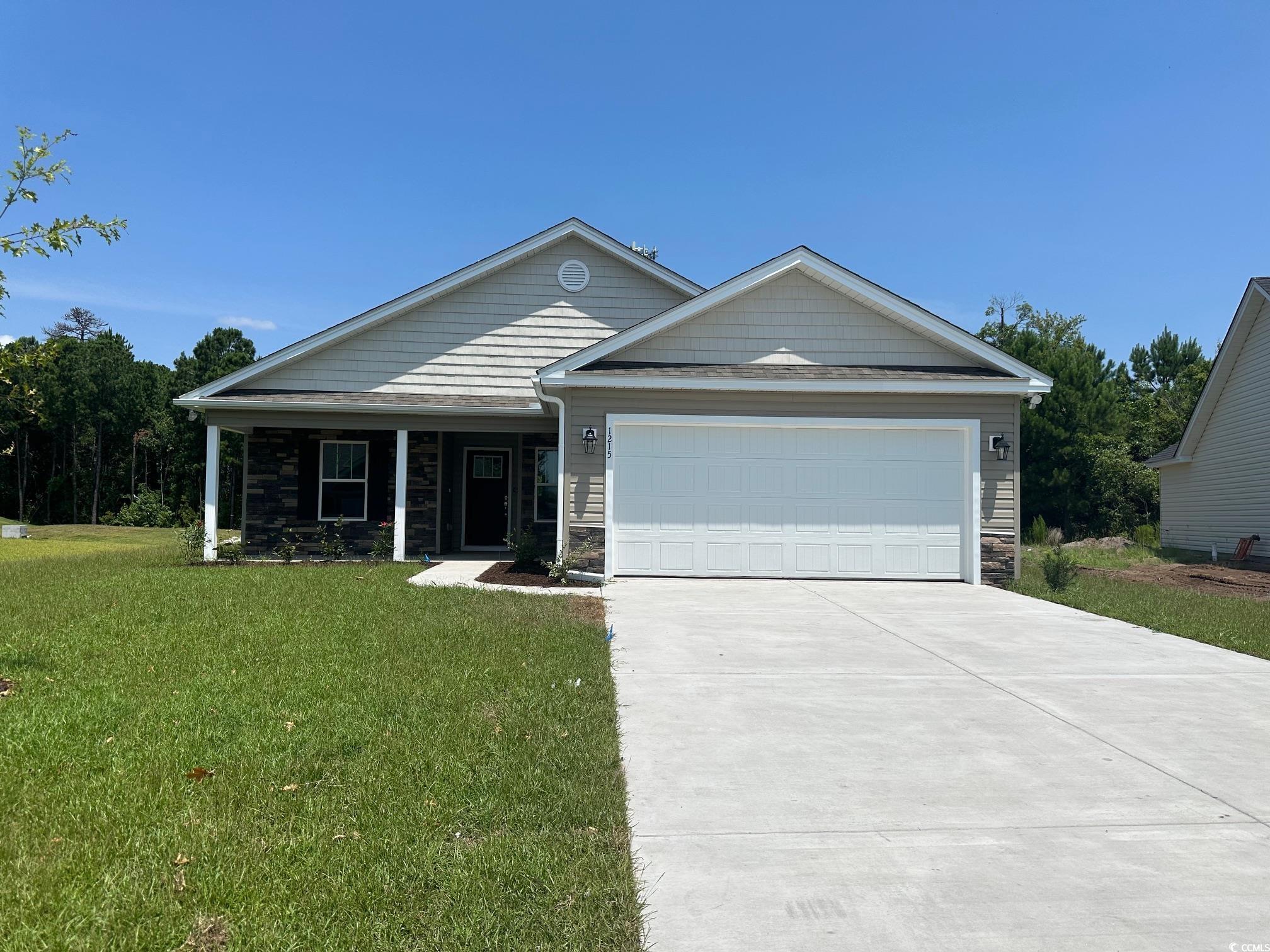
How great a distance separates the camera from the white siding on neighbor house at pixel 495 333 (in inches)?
594

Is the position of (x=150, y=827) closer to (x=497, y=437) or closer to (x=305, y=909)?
(x=305, y=909)

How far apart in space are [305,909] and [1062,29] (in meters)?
16.0

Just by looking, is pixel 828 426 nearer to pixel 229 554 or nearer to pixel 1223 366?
pixel 229 554

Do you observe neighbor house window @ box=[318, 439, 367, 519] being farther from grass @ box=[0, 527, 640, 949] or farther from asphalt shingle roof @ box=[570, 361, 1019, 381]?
grass @ box=[0, 527, 640, 949]

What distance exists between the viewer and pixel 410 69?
610 inches

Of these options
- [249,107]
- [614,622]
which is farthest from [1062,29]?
[249,107]

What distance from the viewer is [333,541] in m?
15.1

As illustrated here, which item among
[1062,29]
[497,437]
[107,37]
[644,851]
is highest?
[1062,29]

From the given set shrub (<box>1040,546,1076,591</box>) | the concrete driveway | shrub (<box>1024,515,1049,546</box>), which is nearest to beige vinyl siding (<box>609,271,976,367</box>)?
shrub (<box>1040,546,1076,591</box>)

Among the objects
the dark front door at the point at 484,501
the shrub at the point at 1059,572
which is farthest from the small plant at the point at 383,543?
the shrub at the point at 1059,572

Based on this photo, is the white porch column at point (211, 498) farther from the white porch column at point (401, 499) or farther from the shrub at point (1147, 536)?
the shrub at point (1147, 536)

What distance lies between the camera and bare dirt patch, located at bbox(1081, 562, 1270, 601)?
13.0 meters

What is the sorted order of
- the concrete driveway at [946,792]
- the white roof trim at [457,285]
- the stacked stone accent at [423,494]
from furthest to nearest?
the stacked stone accent at [423,494]
the white roof trim at [457,285]
the concrete driveway at [946,792]

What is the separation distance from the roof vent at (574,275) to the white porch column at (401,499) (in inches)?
163
